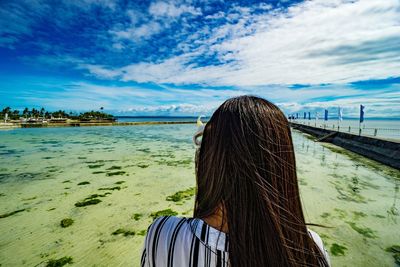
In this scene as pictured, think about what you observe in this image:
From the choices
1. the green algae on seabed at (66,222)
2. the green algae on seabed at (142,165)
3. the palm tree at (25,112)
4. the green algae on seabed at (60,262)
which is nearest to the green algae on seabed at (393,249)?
the green algae on seabed at (60,262)

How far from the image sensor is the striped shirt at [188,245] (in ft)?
2.44

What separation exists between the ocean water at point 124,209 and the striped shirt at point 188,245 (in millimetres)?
2833

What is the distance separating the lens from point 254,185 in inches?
30.5

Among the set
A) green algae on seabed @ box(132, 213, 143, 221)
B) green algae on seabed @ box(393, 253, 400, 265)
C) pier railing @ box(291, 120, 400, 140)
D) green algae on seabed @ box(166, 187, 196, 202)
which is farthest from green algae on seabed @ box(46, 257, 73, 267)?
pier railing @ box(291, 120, 400, 140)

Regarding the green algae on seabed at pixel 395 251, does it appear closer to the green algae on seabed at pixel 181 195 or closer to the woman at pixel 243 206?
A: the woman at pixel 243 206

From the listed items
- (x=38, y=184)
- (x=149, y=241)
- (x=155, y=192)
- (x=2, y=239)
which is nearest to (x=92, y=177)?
(x=38, y=184)

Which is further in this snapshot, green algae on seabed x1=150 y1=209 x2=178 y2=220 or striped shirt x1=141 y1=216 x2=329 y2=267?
green algae on seabed x1=150 y1=209 x2=178 y2=220

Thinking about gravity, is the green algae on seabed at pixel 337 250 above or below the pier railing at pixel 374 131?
below

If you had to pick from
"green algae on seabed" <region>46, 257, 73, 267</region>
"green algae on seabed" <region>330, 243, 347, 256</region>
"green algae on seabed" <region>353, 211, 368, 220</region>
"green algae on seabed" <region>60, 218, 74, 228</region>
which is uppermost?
"green algae on seabed" <region>60, 218, 74, 228</region>

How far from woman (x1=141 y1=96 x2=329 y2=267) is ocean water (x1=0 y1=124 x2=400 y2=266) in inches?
113

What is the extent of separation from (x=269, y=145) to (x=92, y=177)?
781cm

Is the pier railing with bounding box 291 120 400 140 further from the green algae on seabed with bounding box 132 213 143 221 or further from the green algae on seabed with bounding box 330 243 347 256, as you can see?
the green algae on seabed with bounding box 132 213 143 221

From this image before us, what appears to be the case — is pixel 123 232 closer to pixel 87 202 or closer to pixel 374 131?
pixel 87 202

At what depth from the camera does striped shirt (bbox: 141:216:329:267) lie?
0.74 metres
